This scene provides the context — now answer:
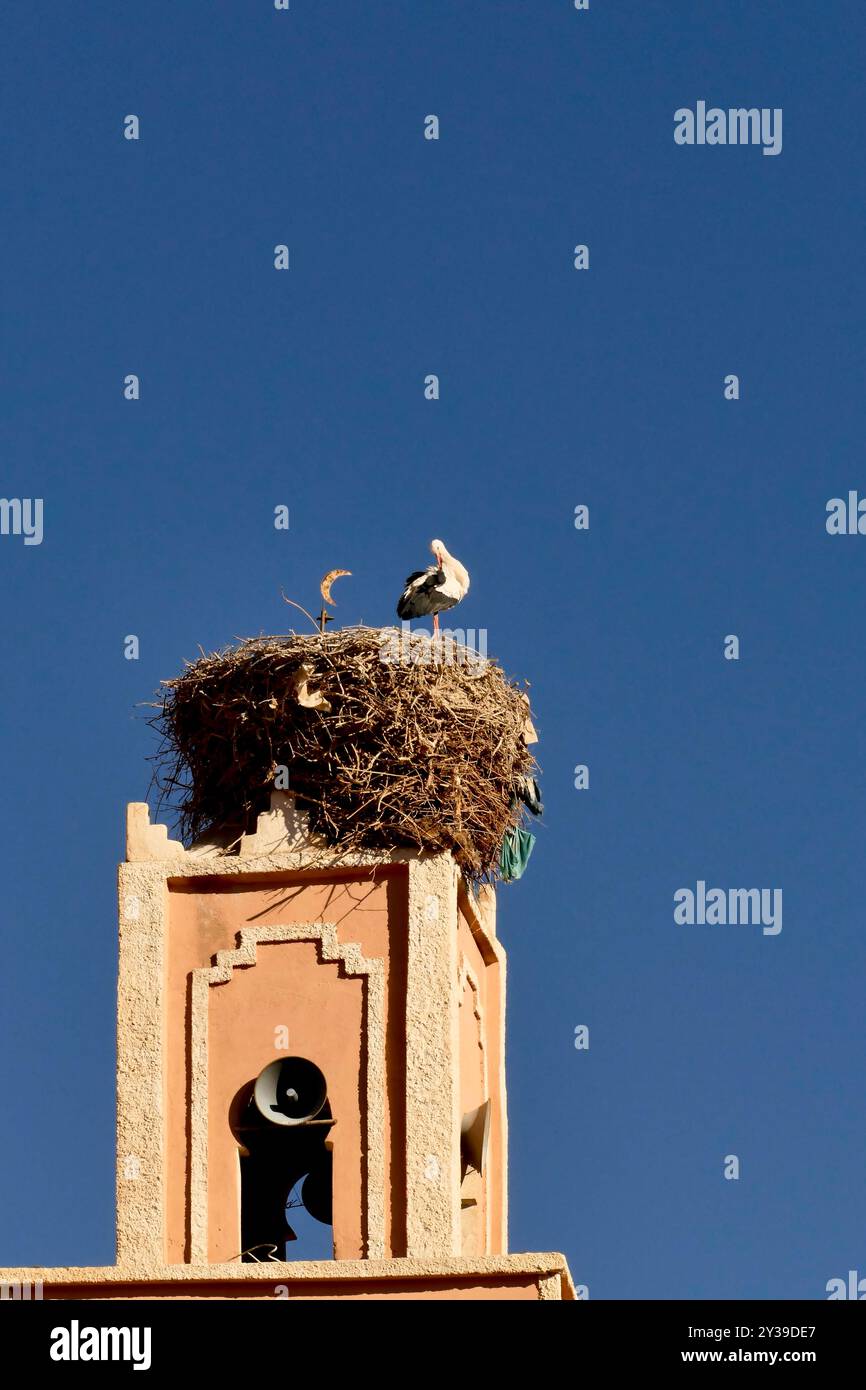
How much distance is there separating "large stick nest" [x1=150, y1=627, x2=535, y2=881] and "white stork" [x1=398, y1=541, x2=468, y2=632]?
0.70 metres

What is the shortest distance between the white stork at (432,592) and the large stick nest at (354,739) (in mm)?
703


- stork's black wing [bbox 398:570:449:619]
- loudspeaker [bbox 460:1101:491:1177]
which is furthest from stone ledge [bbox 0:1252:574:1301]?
stork's black wing [bbox 398:570:449:619]

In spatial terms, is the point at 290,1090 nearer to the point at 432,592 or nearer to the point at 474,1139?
the point at 474,1139

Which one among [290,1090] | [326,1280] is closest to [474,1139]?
[290,1090]

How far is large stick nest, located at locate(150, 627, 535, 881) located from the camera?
21.7 metres

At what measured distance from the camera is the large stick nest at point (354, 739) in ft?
71.3

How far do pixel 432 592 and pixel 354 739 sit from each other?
1687mm

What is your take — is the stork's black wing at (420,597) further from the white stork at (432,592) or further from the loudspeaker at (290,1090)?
the loudspeaker at (290,1090)

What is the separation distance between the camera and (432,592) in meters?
23.2

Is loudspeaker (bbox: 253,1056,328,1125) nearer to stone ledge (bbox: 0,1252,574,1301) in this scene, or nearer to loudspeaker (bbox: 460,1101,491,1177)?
loudspeaker (bbox: 460,1101,491,1177)

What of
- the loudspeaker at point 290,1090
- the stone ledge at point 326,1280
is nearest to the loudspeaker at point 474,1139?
the loudspeaker at point 290,1090
